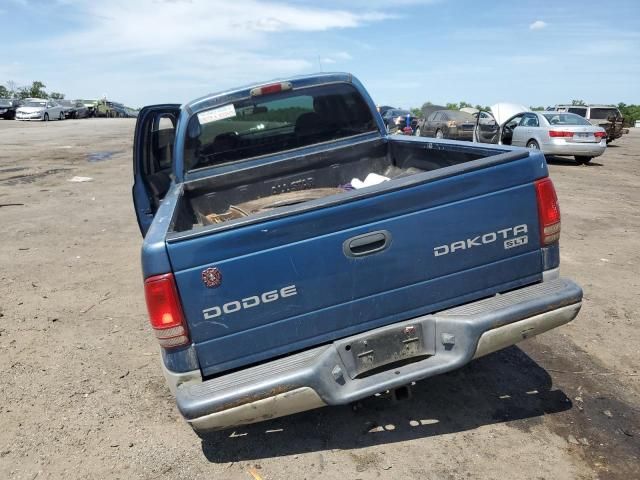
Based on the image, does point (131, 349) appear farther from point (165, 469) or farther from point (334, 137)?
point (334, 137)

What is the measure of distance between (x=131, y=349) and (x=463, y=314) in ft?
9.73

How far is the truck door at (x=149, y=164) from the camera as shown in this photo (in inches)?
213

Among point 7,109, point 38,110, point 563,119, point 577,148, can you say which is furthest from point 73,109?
point 577,148

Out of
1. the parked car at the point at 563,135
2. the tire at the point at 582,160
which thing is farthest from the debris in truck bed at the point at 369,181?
the tire at the point at 582,160

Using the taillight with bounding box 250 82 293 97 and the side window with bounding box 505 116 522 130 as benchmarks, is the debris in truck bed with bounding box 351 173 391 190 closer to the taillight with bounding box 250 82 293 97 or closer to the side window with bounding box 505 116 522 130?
the taillight with bounding box 250 82 293 97

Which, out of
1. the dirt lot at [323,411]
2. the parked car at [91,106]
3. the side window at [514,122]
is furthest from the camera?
the parked car at [91,106]

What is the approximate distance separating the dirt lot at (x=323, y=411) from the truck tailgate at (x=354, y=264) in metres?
0.76

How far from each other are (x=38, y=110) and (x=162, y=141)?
4046 centimetres

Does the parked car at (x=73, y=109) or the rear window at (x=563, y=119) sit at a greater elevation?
the parked car at (x=73, y=109)

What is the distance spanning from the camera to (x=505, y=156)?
10.0 ft

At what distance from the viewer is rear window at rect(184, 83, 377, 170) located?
4664 millimetres

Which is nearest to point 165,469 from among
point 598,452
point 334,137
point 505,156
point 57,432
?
point 57,432

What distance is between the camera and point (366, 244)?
2857mm

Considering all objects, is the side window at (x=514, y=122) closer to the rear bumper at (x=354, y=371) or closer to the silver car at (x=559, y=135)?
the silver car at (x=559, y=135)
